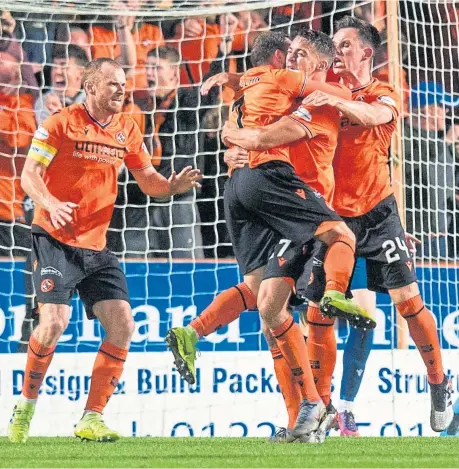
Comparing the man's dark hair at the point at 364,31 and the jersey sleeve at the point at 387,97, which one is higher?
the man's dark hair at the point at 364,31

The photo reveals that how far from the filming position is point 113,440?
6461 millimetres

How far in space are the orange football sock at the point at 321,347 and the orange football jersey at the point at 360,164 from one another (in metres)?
0.59

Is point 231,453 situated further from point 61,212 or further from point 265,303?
point 61,212

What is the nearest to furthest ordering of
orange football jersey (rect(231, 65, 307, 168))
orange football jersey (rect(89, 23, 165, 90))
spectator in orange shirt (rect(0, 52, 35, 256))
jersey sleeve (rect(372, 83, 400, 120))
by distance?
orange football jersey (rect(231, 65, 307, 168)) → jersey sleeve (rect(372, 83, 400, 120)) → spectator in orange shirt (rect(0, 52, 35, 256)) → orange football jersey (rect(89, 23, 165, 90))

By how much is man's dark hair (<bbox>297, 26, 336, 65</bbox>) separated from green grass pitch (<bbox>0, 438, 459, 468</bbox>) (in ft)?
6.25

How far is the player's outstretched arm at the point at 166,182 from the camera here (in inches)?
265

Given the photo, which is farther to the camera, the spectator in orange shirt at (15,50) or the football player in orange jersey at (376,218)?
the spectator in orange shirt at (15,50)

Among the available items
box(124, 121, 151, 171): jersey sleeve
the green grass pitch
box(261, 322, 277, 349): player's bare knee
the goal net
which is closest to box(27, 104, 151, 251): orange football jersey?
box(124, 121, 151, 171): jersey sleeve

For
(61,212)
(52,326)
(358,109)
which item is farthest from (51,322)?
(358,109)

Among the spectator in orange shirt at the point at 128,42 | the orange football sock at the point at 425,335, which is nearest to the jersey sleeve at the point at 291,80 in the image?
the orange football sock at the point at 425,335

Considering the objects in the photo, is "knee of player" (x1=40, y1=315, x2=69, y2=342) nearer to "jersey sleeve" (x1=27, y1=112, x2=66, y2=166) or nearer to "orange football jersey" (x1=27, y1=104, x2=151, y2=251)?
"orange football jersey" (x1=27, y1=104, x2=151, y2=251)

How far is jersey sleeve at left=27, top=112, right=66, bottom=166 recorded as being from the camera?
253 inches

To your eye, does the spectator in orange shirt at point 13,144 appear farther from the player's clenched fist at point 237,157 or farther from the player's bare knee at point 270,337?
the player's bare knee at point 270,337

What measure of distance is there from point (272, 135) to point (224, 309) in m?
0.99
